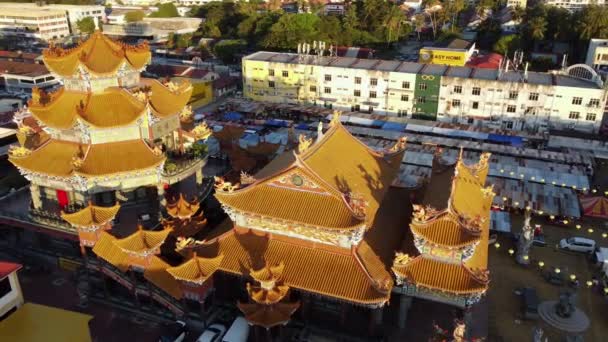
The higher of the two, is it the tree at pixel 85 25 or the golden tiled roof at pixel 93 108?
the golden tiled roof at pixel 93 108

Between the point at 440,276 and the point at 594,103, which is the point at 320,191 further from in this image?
the point at 594,103

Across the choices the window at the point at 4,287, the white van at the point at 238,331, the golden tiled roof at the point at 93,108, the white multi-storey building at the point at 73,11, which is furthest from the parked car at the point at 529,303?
the white multi-storey building at the point at 73,11

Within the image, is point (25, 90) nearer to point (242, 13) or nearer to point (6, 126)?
point (6, 126)

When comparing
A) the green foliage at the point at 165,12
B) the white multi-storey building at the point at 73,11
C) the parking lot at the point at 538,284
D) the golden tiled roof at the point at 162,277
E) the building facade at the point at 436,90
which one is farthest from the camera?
the green foliage at the point at 165,12

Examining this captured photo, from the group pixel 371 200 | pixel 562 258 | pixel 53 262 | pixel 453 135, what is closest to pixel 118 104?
pixel 53 262

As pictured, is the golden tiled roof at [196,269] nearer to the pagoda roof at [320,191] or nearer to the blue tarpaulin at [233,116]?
the pagoda roof at [320,191]

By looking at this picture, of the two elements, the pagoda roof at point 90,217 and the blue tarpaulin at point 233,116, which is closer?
the pagoda roof at point 90,217

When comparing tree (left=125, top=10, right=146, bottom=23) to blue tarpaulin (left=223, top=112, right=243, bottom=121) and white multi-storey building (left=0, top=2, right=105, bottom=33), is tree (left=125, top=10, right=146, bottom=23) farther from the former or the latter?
blue tarpaulin (left=223, top=112, right=243, bottom=121)

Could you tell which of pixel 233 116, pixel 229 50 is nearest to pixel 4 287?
pixel 233 116
